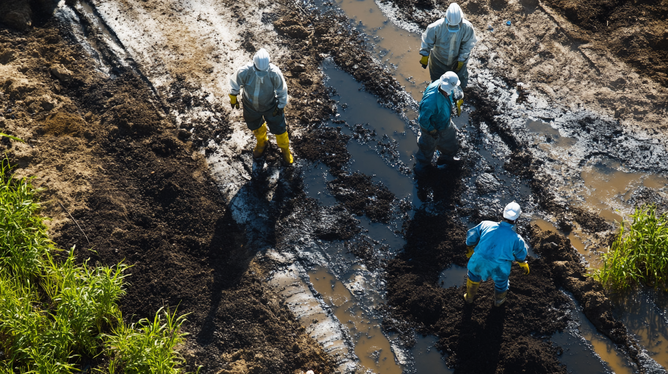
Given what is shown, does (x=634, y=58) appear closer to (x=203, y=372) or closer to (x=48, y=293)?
(x=203, y=372)

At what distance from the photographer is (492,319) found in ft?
17.8

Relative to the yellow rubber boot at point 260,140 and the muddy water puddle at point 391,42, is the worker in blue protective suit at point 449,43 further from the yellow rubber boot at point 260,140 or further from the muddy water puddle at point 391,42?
the yellow rubber boot at point 260,140

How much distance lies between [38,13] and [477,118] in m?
7.54

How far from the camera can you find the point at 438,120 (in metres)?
6.14

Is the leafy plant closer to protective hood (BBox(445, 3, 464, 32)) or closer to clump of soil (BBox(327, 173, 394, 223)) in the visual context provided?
clump of soil (BBox(327, 173, 394, 223))

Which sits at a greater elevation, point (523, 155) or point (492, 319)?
point (523, 155)

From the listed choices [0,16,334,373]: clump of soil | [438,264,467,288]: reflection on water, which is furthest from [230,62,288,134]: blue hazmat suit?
[438,264,467,288]: reflection on water

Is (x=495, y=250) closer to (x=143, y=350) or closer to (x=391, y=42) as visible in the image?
(x=143, y=350)

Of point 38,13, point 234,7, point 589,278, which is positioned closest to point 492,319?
point 589,278

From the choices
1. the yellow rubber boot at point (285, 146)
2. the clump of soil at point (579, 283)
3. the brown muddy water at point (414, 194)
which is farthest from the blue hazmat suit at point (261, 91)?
the clump of soil at point (579, 283)

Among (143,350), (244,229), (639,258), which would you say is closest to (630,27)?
(639,258)

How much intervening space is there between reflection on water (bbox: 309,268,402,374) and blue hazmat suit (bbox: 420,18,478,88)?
347 centimetres

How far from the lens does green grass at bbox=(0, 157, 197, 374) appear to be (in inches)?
185

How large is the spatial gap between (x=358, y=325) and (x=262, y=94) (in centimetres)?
317
